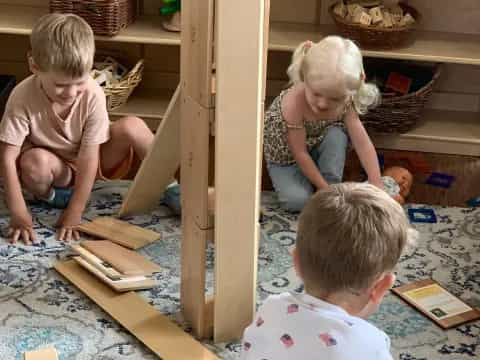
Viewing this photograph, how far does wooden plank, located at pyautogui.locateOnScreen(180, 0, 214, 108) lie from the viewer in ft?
4.91

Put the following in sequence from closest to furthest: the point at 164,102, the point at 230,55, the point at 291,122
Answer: the point at 230,55 < the point at 291,122 < the point at 164,102

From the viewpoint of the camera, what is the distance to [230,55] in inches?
58.1

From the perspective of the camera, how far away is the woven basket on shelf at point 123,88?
8.29 feet

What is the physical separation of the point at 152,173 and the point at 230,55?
2.21ft

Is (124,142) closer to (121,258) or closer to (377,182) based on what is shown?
(121,258)

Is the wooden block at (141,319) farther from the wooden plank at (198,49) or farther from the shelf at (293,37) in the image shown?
the shelf at (293,37)

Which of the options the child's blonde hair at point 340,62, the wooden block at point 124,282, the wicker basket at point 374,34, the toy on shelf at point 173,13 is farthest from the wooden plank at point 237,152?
the toy on shelf at point 173,13

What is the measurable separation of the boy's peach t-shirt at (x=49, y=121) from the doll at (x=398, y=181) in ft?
2.54

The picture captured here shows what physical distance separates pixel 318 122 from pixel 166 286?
2.21 feet

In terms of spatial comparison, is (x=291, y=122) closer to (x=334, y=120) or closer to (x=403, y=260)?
(x=334, y=120)

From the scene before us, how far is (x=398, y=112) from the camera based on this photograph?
249 centimetres

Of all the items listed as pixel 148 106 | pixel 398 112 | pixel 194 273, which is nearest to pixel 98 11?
pixel 148 106

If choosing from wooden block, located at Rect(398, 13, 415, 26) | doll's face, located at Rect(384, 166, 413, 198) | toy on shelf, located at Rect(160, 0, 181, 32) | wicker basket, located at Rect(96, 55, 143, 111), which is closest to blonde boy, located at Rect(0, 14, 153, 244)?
wicker basket, located at Rect(96, 55, 143, 111)

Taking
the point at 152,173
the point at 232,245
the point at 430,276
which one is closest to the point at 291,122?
the point at 152,173
